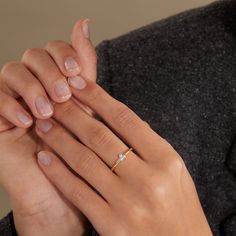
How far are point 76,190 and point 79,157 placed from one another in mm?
43

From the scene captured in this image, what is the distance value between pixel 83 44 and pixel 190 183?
236 millimetres

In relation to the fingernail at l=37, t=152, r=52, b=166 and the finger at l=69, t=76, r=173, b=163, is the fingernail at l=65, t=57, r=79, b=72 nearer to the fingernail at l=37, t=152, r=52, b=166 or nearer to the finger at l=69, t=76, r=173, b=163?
the finger at l=69, t=76, r=173, b=163

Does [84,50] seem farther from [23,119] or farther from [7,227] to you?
[7,227]

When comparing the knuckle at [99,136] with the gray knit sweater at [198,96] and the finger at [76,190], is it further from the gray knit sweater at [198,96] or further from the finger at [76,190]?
the gray knit sweater at [198,96]

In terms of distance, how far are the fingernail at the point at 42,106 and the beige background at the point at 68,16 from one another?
1.94 feet

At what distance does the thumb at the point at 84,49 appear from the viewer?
2.19 ft

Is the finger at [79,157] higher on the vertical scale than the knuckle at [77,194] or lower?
higher

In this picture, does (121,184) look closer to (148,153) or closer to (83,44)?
(148,153)

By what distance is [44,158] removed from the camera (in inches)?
26.5

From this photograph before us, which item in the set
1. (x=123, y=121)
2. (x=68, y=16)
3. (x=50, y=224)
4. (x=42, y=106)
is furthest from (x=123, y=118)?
(x=68, y=16)

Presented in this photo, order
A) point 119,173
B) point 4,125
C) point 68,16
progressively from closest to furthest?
point 119,173
point 4,125
point 68,16

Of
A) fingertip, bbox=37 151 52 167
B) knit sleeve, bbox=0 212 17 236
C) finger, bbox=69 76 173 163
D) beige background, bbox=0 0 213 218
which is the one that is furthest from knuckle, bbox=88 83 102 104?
beige background, bbox=0 0 213 218

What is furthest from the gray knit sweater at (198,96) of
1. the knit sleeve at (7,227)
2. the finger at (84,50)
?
the knit sleeve at (7,227)

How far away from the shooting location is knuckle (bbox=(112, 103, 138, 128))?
2.03 ft
